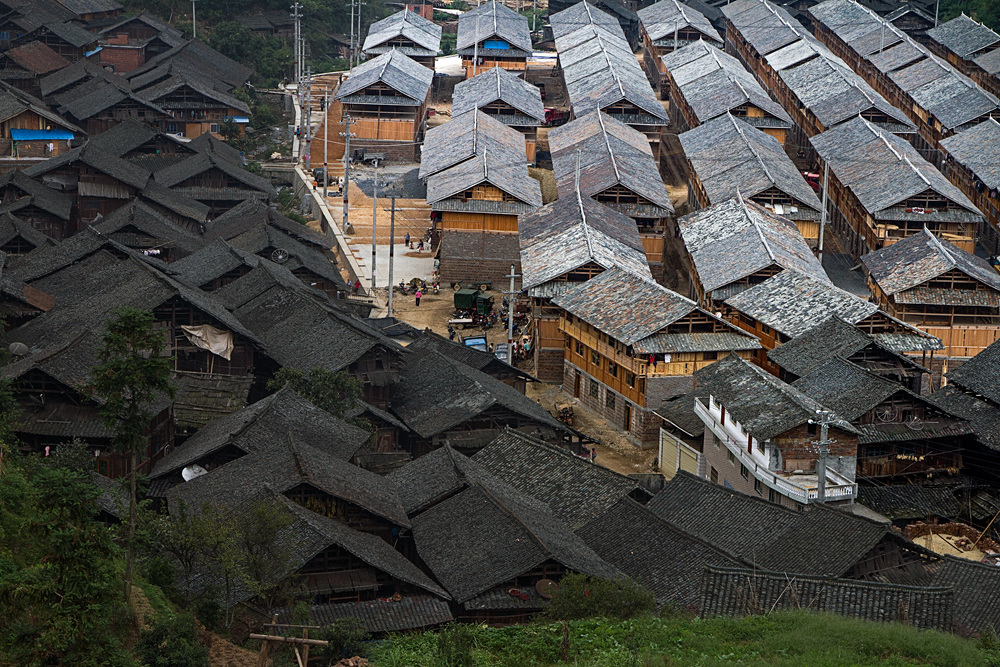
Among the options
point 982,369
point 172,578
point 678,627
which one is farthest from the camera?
point 982,369

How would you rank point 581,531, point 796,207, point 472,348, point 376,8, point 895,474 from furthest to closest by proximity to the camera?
point 376,8
point 796,207
point 472,348
point 895,474
point 581,531

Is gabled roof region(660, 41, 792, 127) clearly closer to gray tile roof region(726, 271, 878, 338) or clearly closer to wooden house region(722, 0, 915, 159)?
wooden house region(722, 0, 915, 159)

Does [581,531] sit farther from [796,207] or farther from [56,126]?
[56,126]

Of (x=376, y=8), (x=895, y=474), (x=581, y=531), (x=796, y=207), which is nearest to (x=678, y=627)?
(x=581, y=531)

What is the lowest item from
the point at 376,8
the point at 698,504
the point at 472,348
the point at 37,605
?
the point at 376,8

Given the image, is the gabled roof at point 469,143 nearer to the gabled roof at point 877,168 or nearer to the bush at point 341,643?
the gabled roof at point 877,168

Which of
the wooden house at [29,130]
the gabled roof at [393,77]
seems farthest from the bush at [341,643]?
the gabled roof at [393,77]
